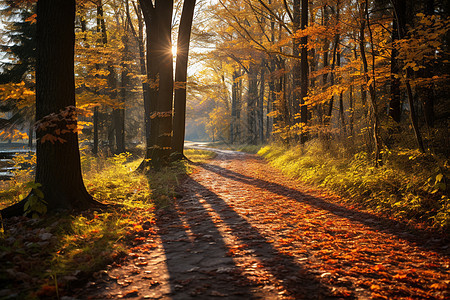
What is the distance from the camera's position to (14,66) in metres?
15.1

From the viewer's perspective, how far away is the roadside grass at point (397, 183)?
430cm

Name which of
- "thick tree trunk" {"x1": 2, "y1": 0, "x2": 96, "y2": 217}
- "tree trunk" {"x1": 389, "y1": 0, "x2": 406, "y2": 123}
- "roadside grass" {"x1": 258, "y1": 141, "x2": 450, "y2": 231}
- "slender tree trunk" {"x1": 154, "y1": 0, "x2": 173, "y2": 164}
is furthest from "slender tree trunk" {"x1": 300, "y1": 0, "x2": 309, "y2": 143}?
"thick tree trunk" {"x1": 2, "y1": 0, "x2": 96, "y2": 217}

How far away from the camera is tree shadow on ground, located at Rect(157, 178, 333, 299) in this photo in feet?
8.45

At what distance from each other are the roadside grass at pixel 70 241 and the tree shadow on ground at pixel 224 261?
575 millimetres

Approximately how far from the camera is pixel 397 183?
16.9 feet

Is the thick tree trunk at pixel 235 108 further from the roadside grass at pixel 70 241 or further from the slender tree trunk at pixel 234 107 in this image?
the roadside grass at pixel 70 241

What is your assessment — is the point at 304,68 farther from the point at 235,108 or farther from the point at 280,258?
the point at 235,108

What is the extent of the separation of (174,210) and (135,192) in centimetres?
121

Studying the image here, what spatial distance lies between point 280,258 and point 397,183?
3263 millimetres

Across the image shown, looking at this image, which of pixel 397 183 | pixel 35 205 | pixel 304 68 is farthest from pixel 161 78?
pixel 397 183

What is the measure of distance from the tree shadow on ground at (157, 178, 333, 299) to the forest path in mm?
10

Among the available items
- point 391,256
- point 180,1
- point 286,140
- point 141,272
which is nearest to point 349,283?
point 391,256

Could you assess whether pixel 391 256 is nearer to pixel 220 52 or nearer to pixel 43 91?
pixel 43 91

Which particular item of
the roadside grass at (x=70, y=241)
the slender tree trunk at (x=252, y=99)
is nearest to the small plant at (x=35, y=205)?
the roadside grass at (x=70, y=241)
